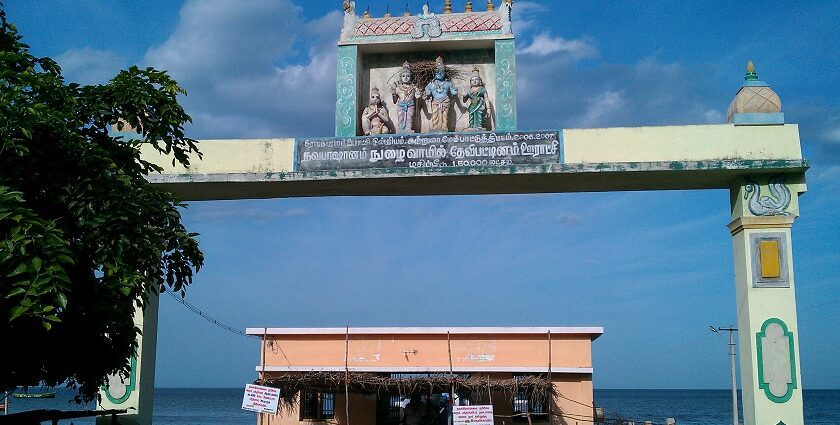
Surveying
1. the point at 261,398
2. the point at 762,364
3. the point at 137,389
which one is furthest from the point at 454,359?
the point at 762,364

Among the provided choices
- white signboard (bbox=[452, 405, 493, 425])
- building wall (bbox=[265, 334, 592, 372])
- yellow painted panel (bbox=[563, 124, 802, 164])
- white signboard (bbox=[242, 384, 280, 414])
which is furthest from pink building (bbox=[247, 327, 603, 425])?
yellow painted panel (bbox=[563, 124, 802, 164])

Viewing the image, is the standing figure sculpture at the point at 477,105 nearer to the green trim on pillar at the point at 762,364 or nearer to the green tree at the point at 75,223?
the green trim on pillar at the point at 762,364

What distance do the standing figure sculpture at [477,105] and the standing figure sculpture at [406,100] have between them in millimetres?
748

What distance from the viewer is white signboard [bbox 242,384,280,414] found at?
41.6 ft

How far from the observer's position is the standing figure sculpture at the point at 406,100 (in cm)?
1195

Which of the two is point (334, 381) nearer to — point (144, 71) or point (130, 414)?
point (130, 414)

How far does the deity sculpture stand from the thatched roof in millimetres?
3968

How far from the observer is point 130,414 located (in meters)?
11.9

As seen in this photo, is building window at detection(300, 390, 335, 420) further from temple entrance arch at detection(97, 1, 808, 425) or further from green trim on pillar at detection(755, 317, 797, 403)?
green trim on pillar at detection(755, 317, 797, 403)

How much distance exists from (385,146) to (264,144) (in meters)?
1.59

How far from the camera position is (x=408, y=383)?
45.0 ft

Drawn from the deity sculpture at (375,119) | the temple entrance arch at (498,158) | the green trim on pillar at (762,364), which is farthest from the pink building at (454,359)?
the deity sculpture at (375,119)

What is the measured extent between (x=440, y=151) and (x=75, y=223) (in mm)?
5882

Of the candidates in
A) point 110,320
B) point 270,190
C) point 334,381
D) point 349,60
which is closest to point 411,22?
point 349,60
